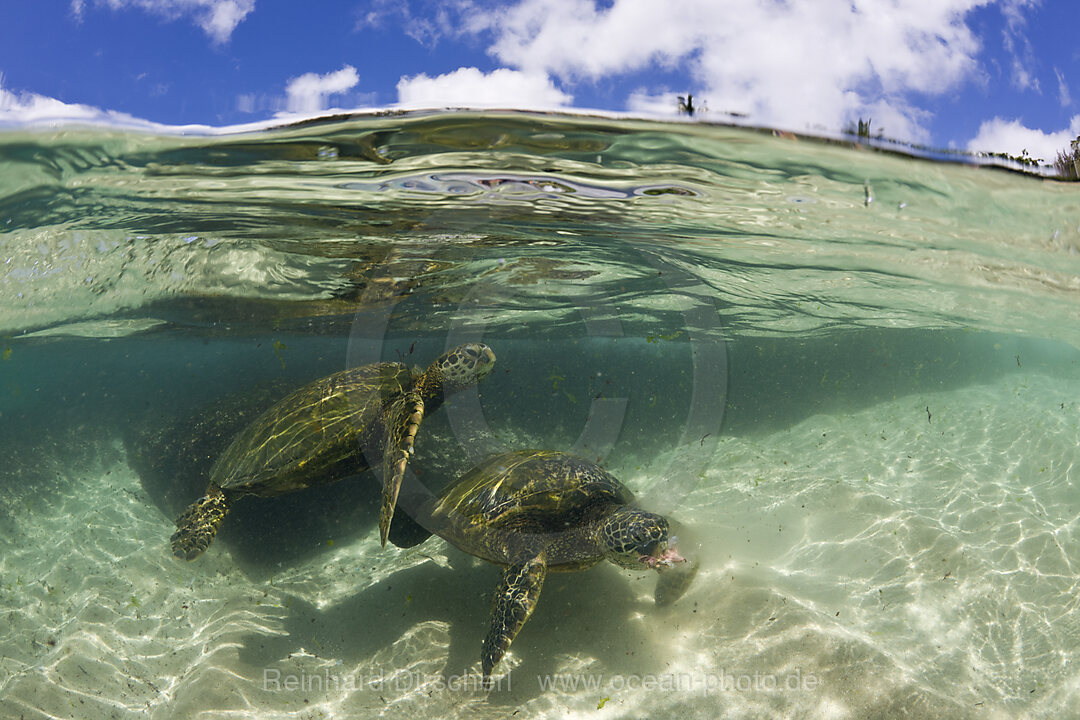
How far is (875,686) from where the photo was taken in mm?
5516

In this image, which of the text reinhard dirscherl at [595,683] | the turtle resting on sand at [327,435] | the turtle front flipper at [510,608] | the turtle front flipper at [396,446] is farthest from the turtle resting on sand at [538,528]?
the turtle resting on sand at [327,435]

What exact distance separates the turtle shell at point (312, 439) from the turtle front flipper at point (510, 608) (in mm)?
2916

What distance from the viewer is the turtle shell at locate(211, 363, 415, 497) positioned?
22.9 ft

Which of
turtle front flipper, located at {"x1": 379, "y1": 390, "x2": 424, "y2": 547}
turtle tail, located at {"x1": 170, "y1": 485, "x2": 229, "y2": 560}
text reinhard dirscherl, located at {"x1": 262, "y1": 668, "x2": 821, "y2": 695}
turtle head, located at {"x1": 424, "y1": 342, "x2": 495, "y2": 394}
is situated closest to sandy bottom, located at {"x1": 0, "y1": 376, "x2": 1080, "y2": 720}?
text reinhard dirscherl, located at {"x1": 262, "y1": 668, "x2": 821, "y2": 695}

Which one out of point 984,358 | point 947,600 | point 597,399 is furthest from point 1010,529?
point 984,358

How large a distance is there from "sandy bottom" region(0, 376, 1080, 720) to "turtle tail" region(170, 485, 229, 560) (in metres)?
0.88

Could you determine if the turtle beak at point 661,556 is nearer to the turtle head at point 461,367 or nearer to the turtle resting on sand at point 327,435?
the turtle resting on sand at point 327,435

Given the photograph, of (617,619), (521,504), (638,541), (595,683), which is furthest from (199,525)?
(638,541)

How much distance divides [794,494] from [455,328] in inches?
485

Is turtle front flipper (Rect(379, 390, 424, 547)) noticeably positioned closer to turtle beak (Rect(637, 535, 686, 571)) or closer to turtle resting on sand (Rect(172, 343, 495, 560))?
turtle resting on sand (Rect(172, 343, 495, 560))

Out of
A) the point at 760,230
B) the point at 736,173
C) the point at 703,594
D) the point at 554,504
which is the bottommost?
the point at 703,594

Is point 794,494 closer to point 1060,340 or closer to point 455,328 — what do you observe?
point 455,328

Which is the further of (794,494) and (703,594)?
(794,494)

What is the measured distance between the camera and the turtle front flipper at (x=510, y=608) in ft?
17.1
